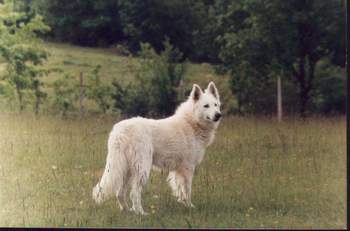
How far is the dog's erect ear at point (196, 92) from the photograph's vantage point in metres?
9.20

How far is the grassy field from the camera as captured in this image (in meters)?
9.00

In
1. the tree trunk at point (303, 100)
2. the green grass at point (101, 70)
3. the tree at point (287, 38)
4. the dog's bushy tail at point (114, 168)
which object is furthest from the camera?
the green grass at point (101, 70)

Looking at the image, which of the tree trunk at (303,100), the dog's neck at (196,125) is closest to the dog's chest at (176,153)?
the dog's neck at (196,125)

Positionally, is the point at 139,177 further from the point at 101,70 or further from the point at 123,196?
the point at 101,70

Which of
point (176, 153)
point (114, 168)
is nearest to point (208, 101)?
point (176, 153)

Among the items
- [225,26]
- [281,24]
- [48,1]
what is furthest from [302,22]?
[48,1]

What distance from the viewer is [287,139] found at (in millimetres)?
9812

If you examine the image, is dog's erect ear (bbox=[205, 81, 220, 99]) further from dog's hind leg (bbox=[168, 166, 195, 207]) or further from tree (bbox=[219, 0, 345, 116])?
dog's hind leg (bbox=[168, 166, 195, 207])

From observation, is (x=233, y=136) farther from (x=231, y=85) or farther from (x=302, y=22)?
(x=302, y=22)

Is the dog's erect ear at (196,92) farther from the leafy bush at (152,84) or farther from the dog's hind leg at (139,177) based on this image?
the dog's hind leg at (139,177)

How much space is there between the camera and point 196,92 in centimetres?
925

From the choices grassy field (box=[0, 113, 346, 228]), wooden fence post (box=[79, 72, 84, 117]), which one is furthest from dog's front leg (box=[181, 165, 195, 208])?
wooden fence post (box=[79, 72, 84, 117])

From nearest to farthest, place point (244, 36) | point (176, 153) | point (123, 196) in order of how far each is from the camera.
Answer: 1. point (123, 196)
2. point (176, 153)
3. point (244, 36)

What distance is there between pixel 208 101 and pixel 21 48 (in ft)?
8.57
